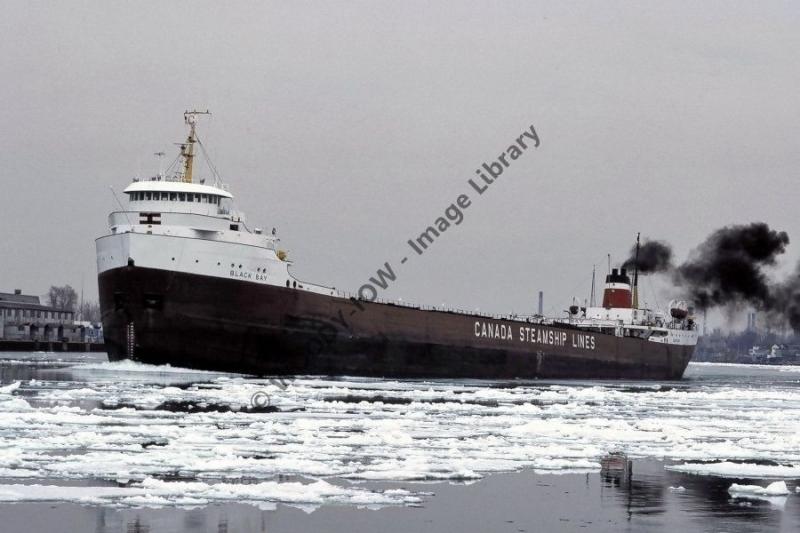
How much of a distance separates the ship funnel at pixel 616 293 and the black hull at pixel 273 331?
1723cm

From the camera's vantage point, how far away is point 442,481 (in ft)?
43.6

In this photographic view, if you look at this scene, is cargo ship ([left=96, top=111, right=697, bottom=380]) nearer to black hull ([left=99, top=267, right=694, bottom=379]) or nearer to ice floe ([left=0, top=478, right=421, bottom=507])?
black hull ([left=99, top=267, right=694, bottom=379])

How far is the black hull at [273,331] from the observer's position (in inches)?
1625

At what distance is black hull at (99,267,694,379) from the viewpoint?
135 ft

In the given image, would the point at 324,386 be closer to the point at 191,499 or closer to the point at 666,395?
the point at 666,395

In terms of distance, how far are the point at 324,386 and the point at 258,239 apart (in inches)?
412

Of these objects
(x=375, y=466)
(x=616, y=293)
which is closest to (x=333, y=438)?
(x=375, y=466)

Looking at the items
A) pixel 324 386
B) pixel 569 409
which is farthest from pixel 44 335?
pixel 569 409

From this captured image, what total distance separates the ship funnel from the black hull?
17.2 meters

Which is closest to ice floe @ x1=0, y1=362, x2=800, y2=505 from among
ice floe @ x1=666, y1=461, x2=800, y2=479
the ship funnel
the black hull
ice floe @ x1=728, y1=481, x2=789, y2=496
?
ice floe @ x1=666, y1=461, x2=800, y2=479

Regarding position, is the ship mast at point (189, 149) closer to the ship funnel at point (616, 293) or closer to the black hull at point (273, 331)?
the black hull at point (273, 331)

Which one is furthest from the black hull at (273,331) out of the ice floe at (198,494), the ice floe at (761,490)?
the ice floe at (761,490)

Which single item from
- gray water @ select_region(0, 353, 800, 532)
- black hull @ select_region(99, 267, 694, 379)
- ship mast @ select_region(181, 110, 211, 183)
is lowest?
gray water @ select_region(0, 353, 800, 532)

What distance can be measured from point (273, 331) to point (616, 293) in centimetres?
3171
